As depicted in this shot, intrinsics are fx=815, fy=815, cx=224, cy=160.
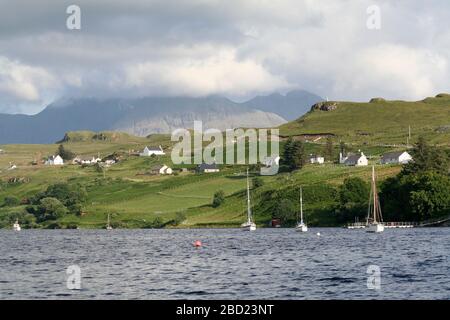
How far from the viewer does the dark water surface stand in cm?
6041

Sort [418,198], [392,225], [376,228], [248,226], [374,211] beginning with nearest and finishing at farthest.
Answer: [376,228] → [374,211] → [392,225] → [418,198] → [248,226]

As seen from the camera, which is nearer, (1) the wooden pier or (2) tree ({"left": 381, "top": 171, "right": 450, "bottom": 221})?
(1) the wooden pier

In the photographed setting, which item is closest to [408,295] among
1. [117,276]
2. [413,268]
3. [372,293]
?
Answer: [372,293]

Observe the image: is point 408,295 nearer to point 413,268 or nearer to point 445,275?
point 445,275

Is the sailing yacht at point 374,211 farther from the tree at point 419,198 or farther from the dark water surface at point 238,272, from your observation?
the dark water surface at point 238,272

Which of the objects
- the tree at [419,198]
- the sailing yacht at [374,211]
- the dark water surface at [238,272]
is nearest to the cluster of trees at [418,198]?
the tree at [419,198]

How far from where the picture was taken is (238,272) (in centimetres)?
7631

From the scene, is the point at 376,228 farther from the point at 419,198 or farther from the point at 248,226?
the point at 248,226

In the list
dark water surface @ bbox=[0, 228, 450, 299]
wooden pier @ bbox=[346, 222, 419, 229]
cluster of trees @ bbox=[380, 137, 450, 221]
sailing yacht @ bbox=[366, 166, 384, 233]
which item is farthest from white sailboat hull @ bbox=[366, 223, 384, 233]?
dark water surface @ bbox=[0, 228, 450, 299]

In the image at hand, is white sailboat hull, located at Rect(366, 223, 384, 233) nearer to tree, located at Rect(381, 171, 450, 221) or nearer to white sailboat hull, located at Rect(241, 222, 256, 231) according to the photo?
tree, located at Rect(381, 171, 450, 221)

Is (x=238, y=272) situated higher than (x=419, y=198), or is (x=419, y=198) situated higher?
(x=419, y=198)

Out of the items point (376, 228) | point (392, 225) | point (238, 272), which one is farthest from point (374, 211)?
point (238, 272)

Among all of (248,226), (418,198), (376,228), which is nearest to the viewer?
(376,228)
